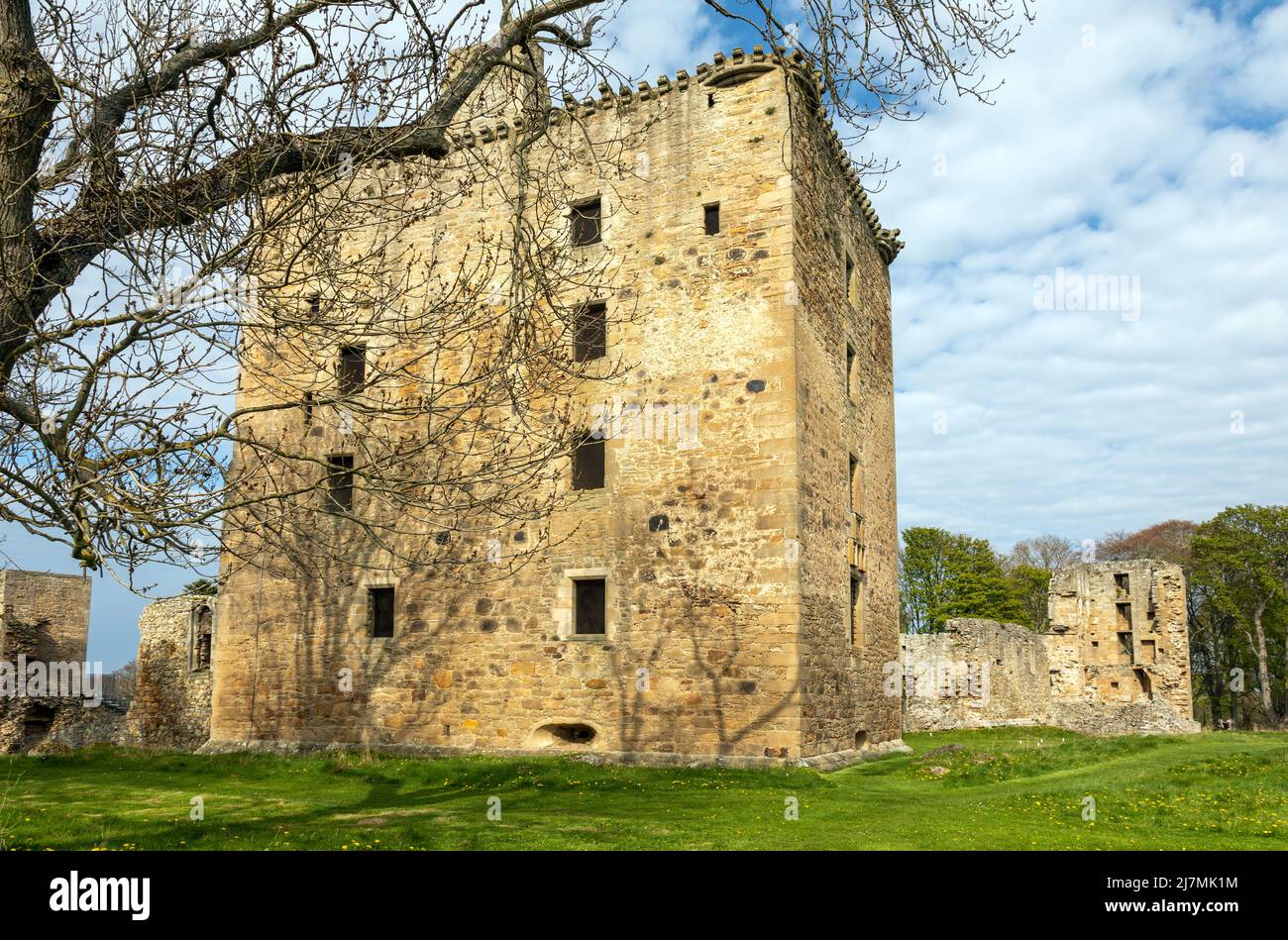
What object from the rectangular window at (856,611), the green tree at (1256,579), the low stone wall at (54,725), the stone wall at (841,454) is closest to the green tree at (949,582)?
the green tree at (1256,579)

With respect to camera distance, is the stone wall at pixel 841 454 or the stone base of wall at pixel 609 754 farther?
the stone wall at pixel 841 454

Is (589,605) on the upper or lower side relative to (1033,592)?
upper

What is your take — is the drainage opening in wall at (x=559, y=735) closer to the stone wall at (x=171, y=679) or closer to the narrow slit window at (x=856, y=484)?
the narrow slit window at (x=856, y=484)

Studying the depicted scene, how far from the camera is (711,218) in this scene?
55.0 ft

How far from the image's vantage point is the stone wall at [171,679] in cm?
2473

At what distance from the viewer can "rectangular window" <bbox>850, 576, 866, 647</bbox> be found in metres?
18.2

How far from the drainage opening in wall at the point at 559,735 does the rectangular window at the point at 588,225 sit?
334 inches

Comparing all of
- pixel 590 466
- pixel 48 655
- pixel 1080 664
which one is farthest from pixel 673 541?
pixel 48 655

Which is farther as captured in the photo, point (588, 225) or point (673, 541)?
point (588, 225)

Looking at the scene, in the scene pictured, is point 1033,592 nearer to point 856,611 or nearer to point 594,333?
point 856,611

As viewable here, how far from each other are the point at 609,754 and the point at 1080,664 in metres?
23.6

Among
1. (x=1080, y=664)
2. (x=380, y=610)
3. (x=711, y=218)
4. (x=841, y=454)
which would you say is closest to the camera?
(x=711, y=218)
